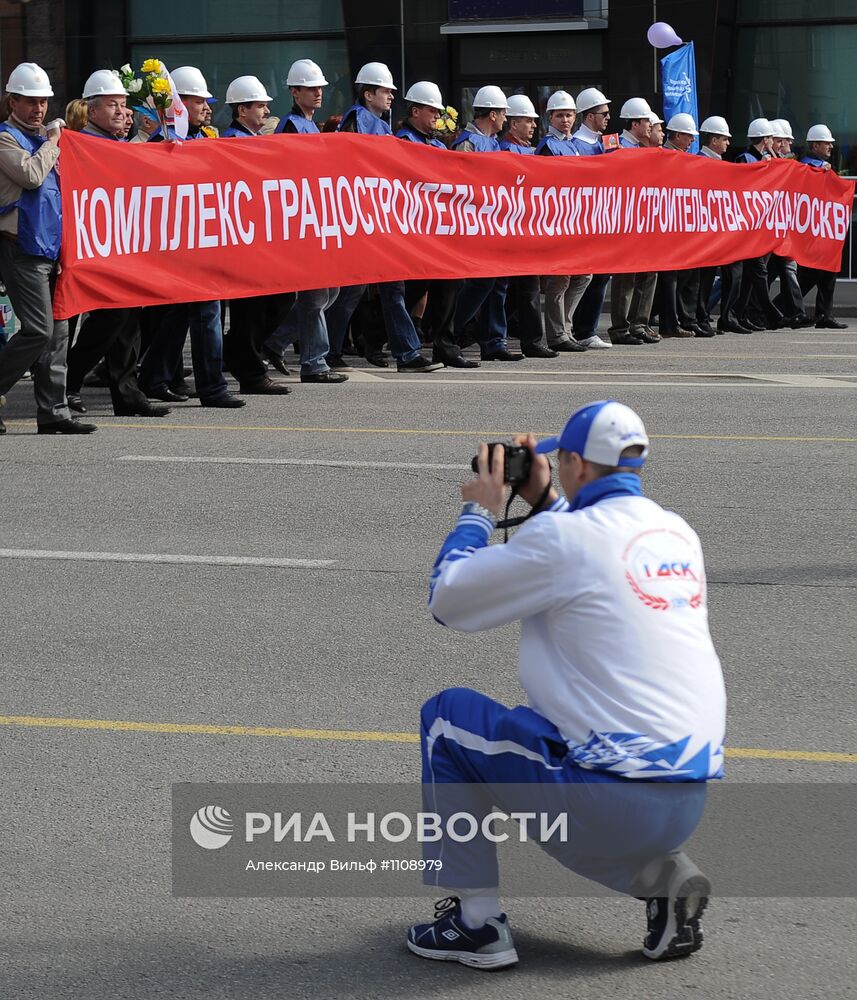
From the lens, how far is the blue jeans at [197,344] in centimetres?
1262

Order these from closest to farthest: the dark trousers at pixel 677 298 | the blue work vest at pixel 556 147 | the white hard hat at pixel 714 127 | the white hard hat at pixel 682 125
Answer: the blue work vest at pixel 556 147, the white hard hat at pixel 682 125, the dark trousers at pixel 677 298, the white hard hat at pixel 714 127

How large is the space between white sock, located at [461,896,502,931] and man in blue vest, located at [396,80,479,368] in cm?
1144

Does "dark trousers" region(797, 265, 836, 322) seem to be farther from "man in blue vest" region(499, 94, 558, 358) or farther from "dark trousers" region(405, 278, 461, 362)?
"dark trousers" region(405, 278, 461, 362)

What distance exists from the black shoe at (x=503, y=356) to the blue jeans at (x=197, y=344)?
159 inches

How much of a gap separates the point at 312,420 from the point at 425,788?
26.9ft

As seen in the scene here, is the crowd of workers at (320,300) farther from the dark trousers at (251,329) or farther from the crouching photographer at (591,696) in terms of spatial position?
the crouching photographer at (591,696)

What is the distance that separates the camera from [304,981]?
393 centimetres

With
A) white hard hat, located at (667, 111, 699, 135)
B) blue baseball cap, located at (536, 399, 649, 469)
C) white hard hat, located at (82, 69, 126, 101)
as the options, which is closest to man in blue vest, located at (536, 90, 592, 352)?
white hard hat, located at (667, 111, 699, 135)

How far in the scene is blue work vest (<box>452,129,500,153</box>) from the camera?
16.4m

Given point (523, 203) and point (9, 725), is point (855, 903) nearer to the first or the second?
point (9, 725)

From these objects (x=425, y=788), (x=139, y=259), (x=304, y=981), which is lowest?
(x=304, y=981)

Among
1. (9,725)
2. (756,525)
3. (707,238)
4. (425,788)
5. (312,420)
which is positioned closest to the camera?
(425,788)

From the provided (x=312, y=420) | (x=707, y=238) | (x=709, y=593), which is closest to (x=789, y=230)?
(x=707, y=238)

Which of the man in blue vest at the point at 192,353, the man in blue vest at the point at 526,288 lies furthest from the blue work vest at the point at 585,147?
the man in blue vest at the point at 192,353
